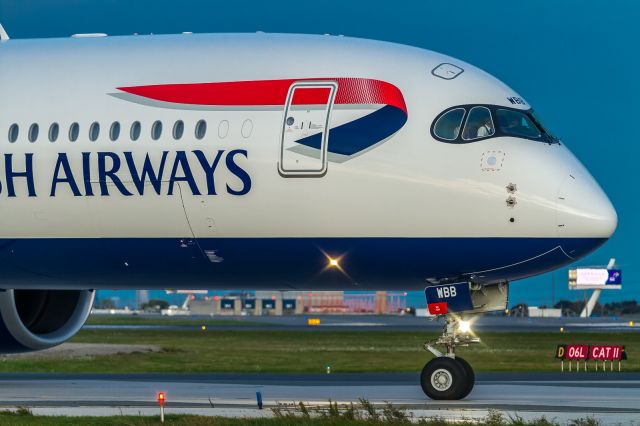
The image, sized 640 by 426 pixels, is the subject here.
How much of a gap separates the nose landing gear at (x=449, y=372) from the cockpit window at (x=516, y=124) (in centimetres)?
406

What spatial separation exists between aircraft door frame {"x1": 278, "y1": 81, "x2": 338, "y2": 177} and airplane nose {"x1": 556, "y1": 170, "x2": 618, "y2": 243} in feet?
15.9

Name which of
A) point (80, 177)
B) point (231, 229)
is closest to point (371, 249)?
point (231, 229)

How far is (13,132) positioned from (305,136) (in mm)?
6758

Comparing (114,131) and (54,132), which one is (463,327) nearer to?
(114,131)

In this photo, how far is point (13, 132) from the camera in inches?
1102

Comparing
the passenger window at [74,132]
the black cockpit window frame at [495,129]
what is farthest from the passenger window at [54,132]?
the black cockpit window frame at [495,129]

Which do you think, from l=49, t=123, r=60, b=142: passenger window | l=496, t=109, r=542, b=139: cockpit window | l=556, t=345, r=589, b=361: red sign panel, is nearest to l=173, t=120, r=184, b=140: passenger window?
l=49, t=123, r=60, b=142: passenger window

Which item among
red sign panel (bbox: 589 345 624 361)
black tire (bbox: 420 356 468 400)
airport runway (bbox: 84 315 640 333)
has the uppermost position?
airport runway (bbox: 84 315 640 333)

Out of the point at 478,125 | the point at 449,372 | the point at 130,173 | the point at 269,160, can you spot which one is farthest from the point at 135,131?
the point at 449,372

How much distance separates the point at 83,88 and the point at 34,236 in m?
3.44

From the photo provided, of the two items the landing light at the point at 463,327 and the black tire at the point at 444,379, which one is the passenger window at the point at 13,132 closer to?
the black tire at the point at 444,379

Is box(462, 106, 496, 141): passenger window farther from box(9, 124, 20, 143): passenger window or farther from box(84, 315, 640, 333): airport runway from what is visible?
box(84, 315, 640, 333): airport runway

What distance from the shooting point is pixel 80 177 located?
2731 cm

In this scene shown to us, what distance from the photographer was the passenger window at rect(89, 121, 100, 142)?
89.8 feet
